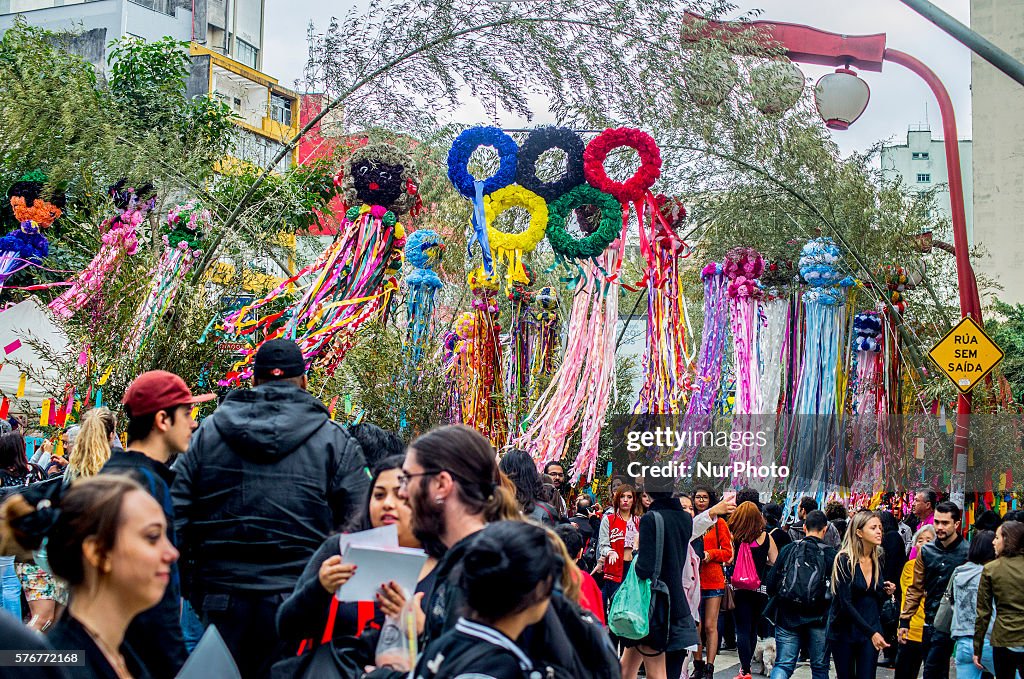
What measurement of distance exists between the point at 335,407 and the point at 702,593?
459 cm

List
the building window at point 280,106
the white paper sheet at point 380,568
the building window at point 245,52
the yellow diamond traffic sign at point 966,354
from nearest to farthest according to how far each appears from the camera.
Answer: the white paper sheet at point 380,568 → the yellow diamond traffic sign at point 966,354 → the building window at point 280,106 → the building window at point 245,52

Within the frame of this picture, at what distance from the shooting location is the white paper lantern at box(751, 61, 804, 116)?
14992 mm

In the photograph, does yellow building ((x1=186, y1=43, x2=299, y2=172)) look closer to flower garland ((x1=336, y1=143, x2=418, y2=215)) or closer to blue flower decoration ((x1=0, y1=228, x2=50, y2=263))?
blue flower decoration ((x1=0, y1=228, x2=50, y2=263))

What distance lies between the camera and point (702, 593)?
10.9m

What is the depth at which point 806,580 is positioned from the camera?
8906 mm

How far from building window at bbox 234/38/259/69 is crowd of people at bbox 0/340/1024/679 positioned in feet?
126

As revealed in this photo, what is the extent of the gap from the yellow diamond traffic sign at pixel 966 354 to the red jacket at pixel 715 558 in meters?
2.52

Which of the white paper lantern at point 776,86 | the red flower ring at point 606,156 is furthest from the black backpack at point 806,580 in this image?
the white paper lantern at point 776,86

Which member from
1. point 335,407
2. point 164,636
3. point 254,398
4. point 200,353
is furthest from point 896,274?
point 164,636

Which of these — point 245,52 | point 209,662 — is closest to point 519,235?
point 209,662

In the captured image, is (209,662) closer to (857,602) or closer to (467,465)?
(467,465)

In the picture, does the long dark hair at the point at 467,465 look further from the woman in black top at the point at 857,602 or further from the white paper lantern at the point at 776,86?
the white paper lantern at the point at 776,86

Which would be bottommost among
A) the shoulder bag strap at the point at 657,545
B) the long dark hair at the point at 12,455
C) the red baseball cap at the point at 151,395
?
the shoulder bag strap at the point at 657,545

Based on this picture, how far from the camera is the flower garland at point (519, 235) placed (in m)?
12.5
